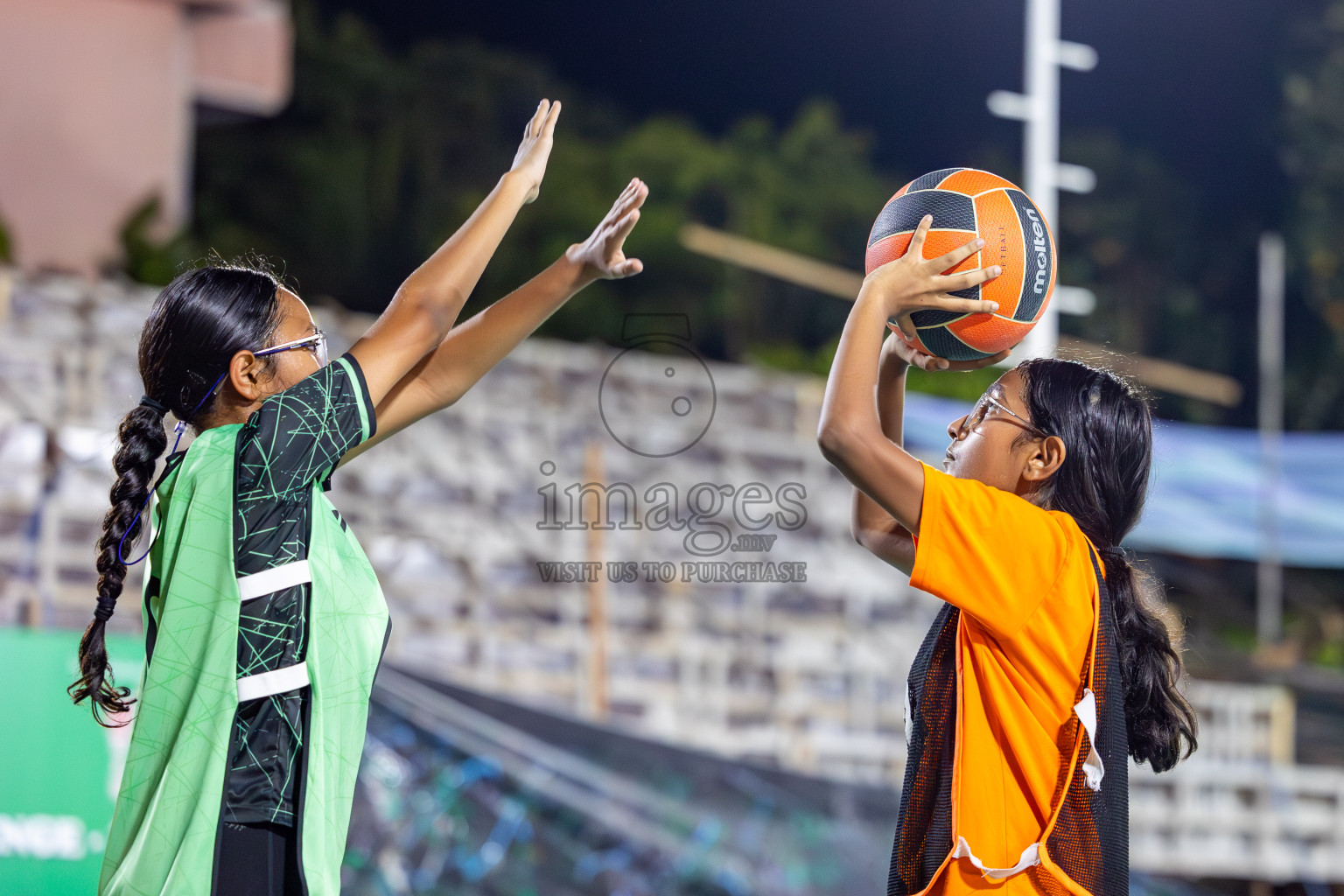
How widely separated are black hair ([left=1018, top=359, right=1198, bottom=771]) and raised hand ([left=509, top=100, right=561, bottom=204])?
0.78 metres

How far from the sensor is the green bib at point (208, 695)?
58.2 inches

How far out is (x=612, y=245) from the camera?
1.95 metres

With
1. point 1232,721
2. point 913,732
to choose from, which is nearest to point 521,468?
point 1232,721

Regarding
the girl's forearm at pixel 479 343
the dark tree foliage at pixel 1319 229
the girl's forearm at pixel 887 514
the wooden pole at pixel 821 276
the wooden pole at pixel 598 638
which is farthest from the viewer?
Answer: the dark tree foliage at pixel 1319 229

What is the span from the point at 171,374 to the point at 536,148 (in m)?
0.61

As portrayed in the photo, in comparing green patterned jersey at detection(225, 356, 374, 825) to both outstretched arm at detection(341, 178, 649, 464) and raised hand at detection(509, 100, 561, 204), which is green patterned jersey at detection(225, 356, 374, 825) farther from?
raised hand at detection(509, 100, 561, 204)

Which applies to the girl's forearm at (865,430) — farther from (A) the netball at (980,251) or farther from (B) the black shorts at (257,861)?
(B) the black shorts at (257,861)

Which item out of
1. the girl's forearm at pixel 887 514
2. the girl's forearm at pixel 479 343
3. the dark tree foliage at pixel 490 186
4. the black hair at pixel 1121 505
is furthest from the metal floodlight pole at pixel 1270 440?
the girl's forearm at pixel 479 343

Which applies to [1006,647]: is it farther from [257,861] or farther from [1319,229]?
[1319,229]

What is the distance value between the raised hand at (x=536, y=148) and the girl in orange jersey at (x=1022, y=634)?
51 cm

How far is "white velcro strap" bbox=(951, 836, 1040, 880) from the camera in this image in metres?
1.62

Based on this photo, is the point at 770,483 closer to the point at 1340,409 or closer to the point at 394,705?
the point at 394,705

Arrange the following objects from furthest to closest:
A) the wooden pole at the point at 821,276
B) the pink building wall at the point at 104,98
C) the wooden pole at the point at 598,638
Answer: the wooden pole at the point at 821,276 < the pink building wall at the point at 104,98 < the wooden pole at the point at 598,638

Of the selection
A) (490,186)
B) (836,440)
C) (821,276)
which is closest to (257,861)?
(836,440)
